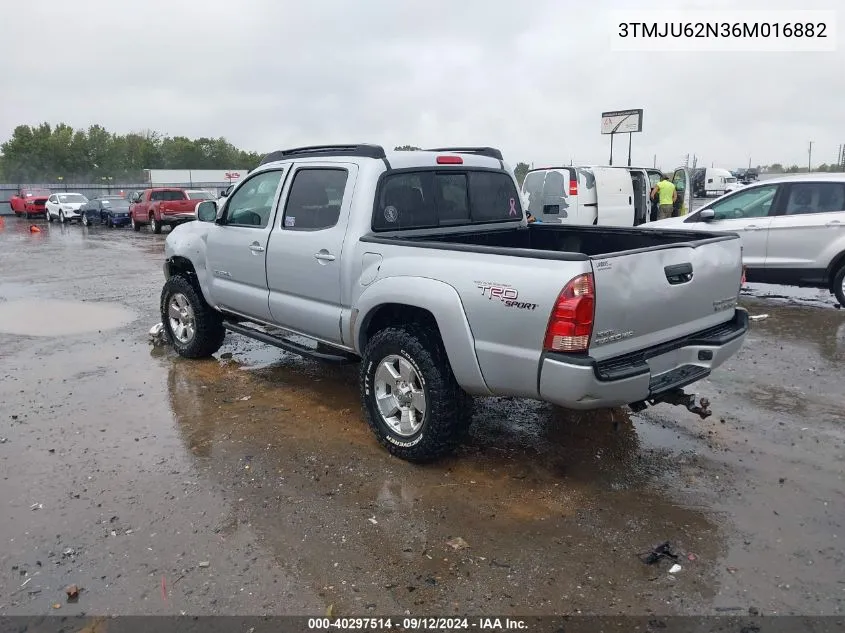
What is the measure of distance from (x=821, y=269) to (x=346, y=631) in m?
8.15

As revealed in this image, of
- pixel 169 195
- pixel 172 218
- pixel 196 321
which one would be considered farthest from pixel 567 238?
pixel 169 195

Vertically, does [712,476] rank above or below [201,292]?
below

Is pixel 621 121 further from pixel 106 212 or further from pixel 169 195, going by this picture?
pixel 106 212

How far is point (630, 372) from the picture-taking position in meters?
3.53

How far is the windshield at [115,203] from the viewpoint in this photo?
29.2 metres

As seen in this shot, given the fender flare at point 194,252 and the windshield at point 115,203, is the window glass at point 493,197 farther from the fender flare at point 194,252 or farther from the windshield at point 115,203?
the windshield at point 115,203

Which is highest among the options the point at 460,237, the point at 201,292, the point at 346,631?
the point at 460,237

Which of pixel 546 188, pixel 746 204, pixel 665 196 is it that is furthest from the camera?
pixel 665 196

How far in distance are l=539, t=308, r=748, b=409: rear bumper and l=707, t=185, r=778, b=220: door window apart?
236 inches

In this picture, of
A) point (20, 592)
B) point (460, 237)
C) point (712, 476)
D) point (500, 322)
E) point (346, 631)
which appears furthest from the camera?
point (460, 237)

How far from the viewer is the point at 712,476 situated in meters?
4.10

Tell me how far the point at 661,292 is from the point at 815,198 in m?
6.56

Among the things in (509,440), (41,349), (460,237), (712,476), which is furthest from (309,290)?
(41,349)

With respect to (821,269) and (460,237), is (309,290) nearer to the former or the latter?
(460,237)
